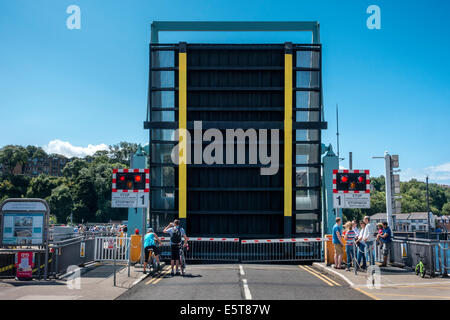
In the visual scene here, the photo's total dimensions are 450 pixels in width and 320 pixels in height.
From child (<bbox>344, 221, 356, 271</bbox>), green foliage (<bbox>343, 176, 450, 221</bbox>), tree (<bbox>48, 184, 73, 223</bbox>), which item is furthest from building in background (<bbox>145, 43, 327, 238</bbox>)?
green foliage (<bbox>343, 176, 450, 221</bbox>)

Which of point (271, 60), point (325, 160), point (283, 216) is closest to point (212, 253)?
point (283, 216)

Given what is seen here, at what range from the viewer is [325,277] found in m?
13.4

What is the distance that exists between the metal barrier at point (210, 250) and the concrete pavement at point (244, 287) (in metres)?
3.94

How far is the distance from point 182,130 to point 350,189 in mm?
7658

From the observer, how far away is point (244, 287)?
10812mm

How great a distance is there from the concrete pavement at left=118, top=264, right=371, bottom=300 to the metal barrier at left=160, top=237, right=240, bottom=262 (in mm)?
3940

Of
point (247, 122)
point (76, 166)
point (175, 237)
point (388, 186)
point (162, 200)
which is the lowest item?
point (175, 237)

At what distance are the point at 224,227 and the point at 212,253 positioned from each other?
1267 millimetres

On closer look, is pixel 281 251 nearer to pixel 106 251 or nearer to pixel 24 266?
pixel 106 251

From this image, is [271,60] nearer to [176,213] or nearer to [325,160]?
[325,160]

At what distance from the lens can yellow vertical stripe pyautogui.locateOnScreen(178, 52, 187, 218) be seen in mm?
18344

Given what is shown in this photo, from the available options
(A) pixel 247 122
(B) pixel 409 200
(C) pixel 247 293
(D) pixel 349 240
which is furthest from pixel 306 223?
(B) pixel 409 200

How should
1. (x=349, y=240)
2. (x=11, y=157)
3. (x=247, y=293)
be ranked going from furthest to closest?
(x=11, y=157) < (x=349, y=240) < (x=247, y=293)

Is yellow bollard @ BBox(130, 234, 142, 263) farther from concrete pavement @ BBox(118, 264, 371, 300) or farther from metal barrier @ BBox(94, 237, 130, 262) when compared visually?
concrete pavement @ BBox(118, 264, 371, 300)
